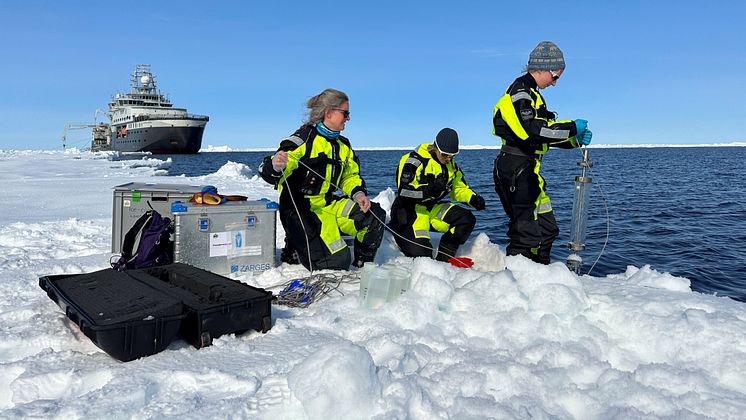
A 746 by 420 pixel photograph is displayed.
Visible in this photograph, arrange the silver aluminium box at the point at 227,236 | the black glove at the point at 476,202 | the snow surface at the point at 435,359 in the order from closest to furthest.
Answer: the snow surface at the point at 435,359
the silver aluminium box at the point at 227,236
the black glove at the point at 476,202

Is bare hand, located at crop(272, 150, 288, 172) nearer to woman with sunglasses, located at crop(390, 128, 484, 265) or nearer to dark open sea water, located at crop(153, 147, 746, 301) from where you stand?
woman with sunglasses, located at crop(390, 128, 484, 265)

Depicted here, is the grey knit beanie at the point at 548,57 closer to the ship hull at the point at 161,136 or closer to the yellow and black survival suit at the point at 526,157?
the yellow and black survival suit at the point at 526,157

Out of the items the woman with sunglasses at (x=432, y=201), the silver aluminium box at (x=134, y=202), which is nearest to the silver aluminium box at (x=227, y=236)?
the silver aluminium box at (x=134, y=202)

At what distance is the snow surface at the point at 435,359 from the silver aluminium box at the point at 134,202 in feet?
3.76

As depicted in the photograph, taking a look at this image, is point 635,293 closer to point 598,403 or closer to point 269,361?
point 598,403

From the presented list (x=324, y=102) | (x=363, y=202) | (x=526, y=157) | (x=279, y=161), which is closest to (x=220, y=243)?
(x=279, y=161)

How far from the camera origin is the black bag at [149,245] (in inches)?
153

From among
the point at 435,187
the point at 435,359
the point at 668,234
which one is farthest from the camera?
the point at 668,234

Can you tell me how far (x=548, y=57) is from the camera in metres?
4.11

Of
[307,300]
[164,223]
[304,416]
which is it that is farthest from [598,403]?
[164,223]

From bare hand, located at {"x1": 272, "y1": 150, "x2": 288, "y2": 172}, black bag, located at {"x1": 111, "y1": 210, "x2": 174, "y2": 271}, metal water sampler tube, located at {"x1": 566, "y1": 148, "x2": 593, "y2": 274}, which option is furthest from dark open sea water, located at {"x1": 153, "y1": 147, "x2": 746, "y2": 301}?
black bag, located at {"x1": 111, "y1": 210, "x2": 174, "y2": 271}

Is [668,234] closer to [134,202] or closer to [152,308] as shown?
[134,202]

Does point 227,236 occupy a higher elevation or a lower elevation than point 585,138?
lower

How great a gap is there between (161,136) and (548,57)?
2504 inches
